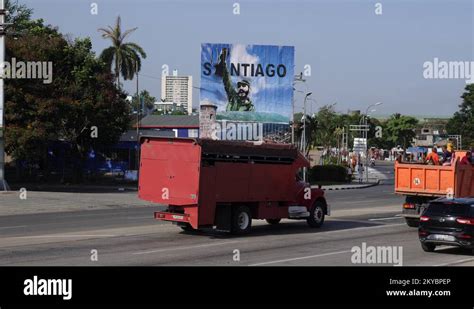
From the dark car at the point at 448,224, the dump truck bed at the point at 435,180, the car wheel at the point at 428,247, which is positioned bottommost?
the car wheel at the point at 428,247

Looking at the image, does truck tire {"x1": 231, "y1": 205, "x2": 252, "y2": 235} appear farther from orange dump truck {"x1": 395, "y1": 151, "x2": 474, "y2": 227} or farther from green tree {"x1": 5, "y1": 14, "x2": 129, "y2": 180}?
green tree {"x1": 5, "y1": 14, "x2": 129, "y2": 180}

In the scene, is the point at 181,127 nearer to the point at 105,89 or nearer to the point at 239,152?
the point at 105,89

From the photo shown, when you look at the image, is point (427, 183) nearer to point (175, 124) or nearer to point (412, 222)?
point (412, 222)

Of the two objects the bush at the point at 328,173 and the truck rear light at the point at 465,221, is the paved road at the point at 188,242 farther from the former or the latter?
the bush at the point at 328,173

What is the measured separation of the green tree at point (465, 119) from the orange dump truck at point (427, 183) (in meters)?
83.3

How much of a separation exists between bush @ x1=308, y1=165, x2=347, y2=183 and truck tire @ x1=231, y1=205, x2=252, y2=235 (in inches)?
1560

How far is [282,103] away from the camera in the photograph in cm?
5462

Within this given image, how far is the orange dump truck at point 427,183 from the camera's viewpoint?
2205cm

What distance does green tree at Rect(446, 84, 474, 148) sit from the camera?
103 meters

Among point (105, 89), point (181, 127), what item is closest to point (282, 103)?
point (105, 89)
